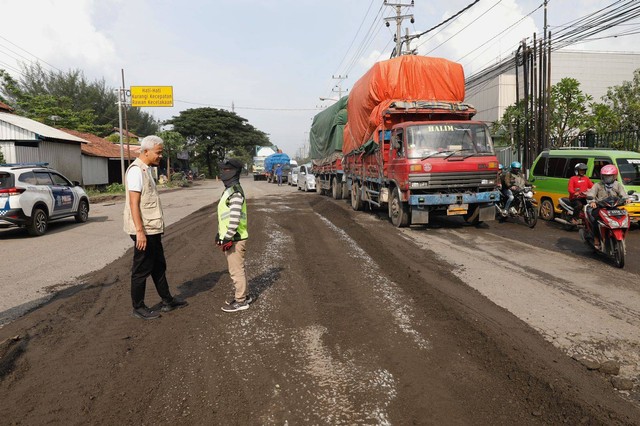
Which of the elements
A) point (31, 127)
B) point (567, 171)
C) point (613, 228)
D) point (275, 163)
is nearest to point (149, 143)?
point (613, 228)

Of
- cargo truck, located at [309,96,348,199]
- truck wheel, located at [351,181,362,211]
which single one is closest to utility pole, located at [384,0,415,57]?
cargo truck, located at [309,96,348,199]

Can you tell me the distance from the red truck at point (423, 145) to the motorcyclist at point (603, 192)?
306 centimetres

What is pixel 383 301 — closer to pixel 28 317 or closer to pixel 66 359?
pixel 66 359

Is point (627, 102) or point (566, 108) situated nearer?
point (566, 108)

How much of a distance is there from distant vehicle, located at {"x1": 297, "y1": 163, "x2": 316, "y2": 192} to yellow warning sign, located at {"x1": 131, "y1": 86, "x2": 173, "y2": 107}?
13.2 meters

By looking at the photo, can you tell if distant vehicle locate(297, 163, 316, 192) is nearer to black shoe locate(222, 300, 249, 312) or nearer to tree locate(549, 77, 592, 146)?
tree locate(549, 77, 592, 146)

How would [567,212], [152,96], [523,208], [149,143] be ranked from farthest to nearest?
[152,96], [523,208], [567,212], [149,143]

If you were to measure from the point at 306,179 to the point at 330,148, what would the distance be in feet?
26.5

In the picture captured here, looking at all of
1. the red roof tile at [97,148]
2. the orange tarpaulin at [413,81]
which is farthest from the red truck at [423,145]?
the red roof tile at [97,148]

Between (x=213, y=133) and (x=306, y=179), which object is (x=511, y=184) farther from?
(x=213, y=133)

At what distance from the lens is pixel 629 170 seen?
1052 cm

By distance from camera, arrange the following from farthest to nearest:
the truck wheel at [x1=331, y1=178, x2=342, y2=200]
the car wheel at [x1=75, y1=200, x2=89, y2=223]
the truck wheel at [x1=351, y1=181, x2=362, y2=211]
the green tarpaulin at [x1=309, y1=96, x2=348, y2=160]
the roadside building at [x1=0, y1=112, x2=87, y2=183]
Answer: the roadside building at [x1=0, y1=112, x2=87, y2=183] < the truck wheel at [x1=331, y1=178, x2=342, y2=200] < the green tarpaulin at [x1=309, y1=96, x2=348, y2=160] < the truck wheel at [x1=351, y1=181, x2=362, y2=211] < the car wheel at [x1=75, y1=200, x2=89, y2=223]

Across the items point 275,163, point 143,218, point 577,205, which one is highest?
point 275,163

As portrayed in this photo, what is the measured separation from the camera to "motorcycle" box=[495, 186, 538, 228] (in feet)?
36.7
